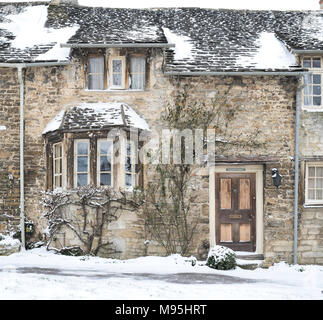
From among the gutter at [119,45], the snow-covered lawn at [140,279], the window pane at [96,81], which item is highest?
the gutter at [119,45]

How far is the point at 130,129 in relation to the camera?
12.4m

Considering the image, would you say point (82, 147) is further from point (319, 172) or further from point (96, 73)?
point (319, 172)

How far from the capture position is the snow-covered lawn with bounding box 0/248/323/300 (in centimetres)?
824

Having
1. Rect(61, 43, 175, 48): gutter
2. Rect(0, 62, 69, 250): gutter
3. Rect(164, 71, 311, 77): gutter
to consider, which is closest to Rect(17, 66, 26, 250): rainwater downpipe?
Rect(0, 62, 69, 250): gutter

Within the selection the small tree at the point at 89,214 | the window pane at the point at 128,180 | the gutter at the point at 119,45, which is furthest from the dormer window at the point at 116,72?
the small tree at the point at 89,214

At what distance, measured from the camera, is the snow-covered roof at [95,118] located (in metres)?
12.2

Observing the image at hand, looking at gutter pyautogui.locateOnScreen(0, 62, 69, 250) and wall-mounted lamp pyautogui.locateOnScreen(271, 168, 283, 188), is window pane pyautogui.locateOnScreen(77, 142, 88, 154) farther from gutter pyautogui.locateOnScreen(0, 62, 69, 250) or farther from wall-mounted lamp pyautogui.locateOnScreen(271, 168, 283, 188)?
wall-mounted lamp pyautogui.locateOnScreen(271, 168, 283, 188)

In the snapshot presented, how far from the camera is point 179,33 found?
14.8m

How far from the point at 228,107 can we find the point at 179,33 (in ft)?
11.3

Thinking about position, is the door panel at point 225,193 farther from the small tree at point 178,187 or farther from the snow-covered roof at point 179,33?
the snow-covered roof at point 179,33

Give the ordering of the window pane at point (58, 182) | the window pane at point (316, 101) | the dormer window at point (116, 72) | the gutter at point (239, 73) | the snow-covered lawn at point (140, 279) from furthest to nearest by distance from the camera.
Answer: the window pane at point (316, 101) < the dormer window at point (116, 72) < the window pane at point (58, 182) < the gutter at point (239, 73) < the snow-covered lawn at point (140, 279)

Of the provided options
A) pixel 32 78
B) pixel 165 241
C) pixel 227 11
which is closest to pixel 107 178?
pixel 165 241

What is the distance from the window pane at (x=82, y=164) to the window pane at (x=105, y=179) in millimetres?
493

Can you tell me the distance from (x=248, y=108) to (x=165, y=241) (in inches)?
175
